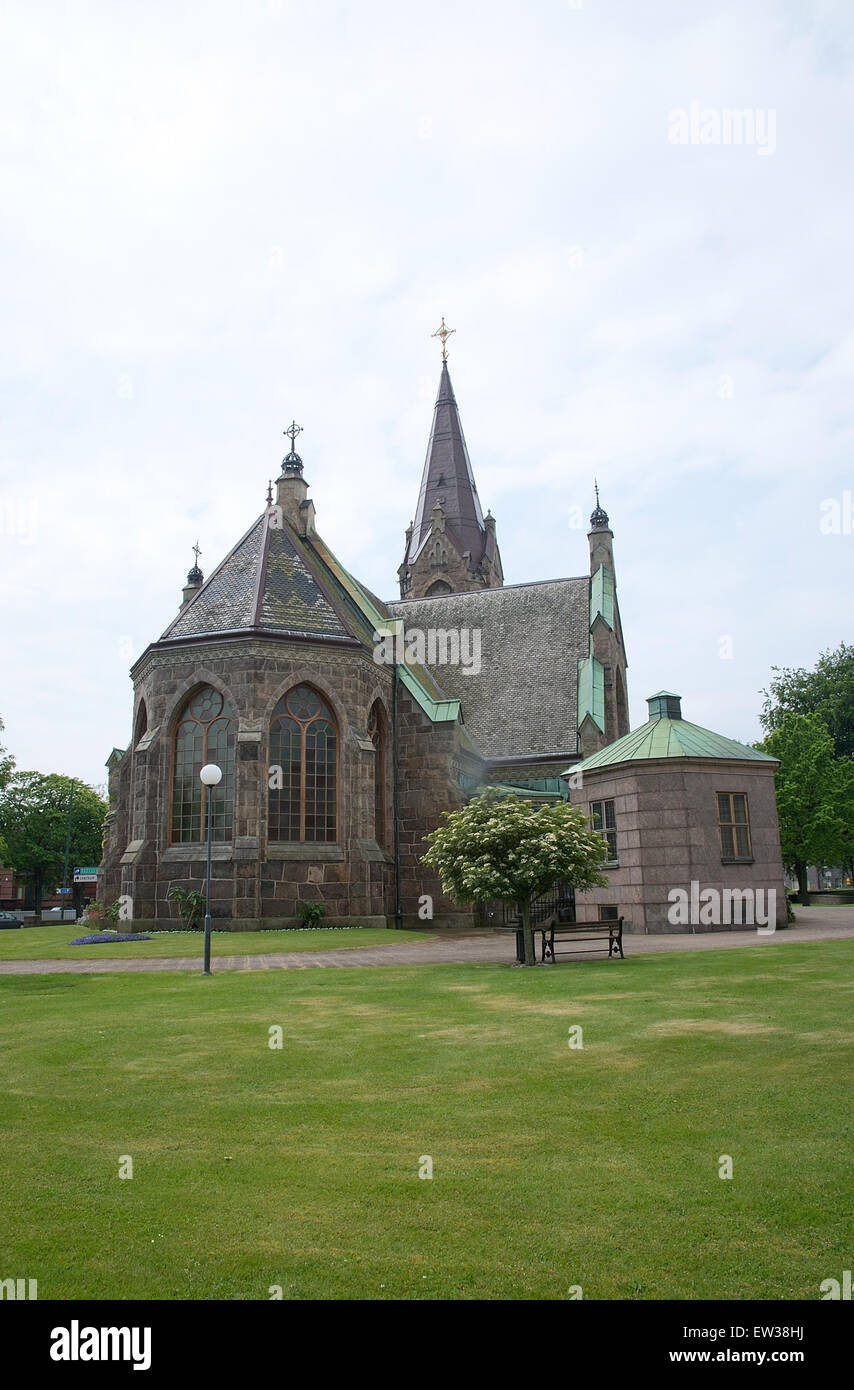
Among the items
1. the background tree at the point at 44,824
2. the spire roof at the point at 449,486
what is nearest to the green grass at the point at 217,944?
the spire roof at the point at 449,486

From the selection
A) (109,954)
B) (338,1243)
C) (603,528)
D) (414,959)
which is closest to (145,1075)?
(338,1243)

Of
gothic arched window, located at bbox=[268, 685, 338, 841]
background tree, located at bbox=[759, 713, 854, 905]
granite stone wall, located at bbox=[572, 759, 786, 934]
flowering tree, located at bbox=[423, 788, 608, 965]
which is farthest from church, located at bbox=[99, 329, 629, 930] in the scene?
background tree, located at bbox=[759, 713, 854, 905]

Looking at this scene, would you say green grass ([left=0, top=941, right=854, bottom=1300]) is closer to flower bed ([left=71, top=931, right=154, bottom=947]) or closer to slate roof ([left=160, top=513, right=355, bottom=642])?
flower bed ([left=71, top=931, right=154, bottom=947])

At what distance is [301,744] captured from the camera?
28.6 metres

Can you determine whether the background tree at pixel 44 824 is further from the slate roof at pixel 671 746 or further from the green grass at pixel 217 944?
the slate roof at pixel 671 746

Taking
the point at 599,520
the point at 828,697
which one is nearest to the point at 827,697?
the point at 828,697

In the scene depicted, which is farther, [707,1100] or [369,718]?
[369,718]

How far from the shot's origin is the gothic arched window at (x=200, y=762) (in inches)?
1089

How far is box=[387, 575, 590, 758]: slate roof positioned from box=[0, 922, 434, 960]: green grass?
13376 mm

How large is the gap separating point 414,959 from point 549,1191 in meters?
14.0

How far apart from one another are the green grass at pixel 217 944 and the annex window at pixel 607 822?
555cm

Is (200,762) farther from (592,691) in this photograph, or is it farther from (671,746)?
(592,691)
